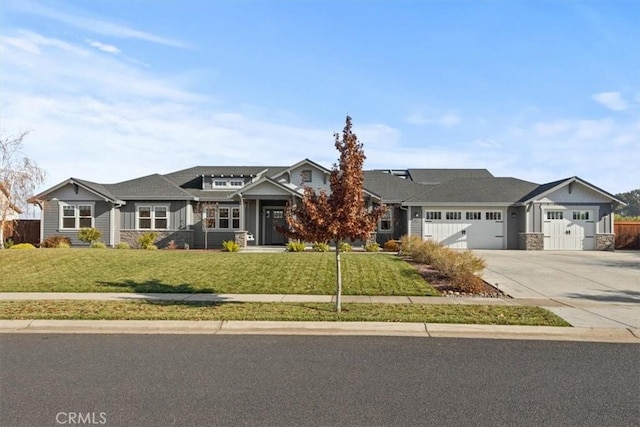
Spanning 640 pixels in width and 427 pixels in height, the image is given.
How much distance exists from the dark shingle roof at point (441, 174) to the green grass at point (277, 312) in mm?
30741

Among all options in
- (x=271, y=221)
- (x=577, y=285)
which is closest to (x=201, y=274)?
(x=577, y=285)

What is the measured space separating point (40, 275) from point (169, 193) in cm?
1456

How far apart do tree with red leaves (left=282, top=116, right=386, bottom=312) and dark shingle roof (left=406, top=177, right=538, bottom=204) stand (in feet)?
60.3

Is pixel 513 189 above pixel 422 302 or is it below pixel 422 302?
above

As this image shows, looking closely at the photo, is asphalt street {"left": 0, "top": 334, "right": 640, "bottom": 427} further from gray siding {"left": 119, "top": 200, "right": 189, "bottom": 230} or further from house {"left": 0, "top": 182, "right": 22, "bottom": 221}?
house {"left": 0, "top": 182, "right": 22, "bottom": 221}

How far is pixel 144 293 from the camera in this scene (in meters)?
11.4

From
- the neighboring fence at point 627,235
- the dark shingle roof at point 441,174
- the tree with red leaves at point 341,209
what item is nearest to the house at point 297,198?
the neighboring fence at point 627,235

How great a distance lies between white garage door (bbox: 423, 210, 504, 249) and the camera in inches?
1069

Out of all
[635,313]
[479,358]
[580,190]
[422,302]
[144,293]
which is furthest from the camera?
[580,190]

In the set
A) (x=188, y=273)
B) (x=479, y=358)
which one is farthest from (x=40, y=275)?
(x=479, y=358)

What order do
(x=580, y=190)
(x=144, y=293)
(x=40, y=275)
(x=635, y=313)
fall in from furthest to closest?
(x=580, y=190) → (x=40, y=275) → (x=144, y=293) → (x=635, y=313)

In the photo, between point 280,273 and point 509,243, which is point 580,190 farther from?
point 280,273

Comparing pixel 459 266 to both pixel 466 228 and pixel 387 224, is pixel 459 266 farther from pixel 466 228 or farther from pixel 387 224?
pixel 387 224

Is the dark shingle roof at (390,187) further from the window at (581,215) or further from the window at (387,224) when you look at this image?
the window at (581,215)
